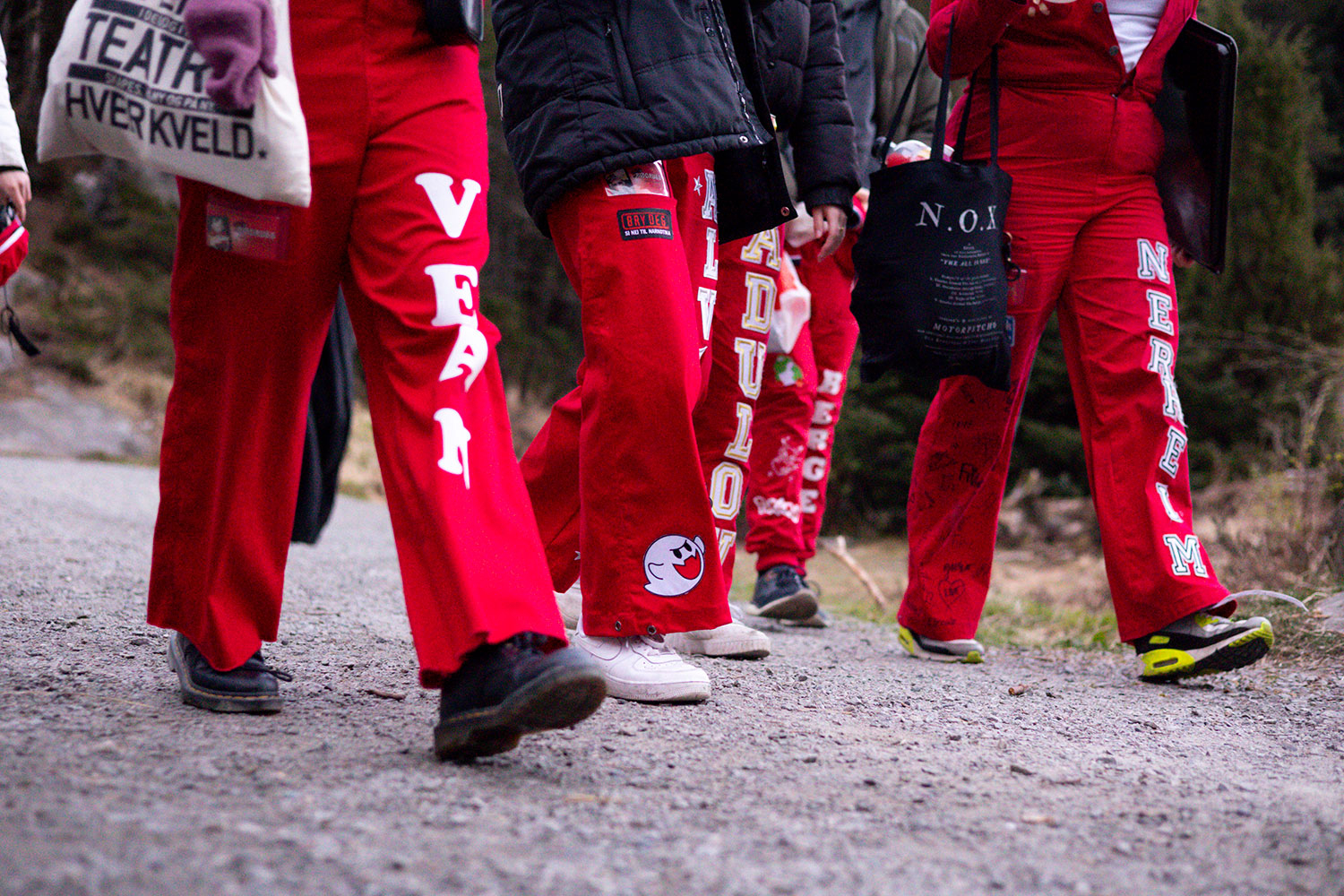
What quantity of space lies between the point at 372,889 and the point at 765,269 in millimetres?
2503

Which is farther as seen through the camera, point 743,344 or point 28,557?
point 28,557

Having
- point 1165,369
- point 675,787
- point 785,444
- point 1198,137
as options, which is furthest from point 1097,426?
point 675,787

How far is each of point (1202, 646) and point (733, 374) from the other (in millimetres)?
1419

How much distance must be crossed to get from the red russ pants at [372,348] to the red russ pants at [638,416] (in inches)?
15.7

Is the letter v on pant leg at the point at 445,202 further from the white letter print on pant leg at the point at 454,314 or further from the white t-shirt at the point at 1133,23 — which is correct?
the white t-shirt at the point at 1133,23

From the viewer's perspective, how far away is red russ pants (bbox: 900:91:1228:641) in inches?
123

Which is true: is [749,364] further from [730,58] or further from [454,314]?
[454,314]

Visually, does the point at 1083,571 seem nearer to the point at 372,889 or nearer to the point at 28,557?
the point at 28,557

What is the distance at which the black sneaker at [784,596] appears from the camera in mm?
4184

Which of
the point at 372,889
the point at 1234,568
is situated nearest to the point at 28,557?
Answer: the point at 372,889

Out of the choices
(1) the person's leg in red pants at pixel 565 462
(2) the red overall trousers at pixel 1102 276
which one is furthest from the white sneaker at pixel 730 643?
(2) the red overall trousers at pixel 1102 276

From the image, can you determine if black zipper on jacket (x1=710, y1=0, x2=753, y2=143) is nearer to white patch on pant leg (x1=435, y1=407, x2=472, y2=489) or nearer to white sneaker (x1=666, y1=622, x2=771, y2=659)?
white patch on pant leg (x1=435, y1=407, x2=472, y2=489)

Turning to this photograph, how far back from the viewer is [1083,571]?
780cm

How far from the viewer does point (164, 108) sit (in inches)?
72.9
